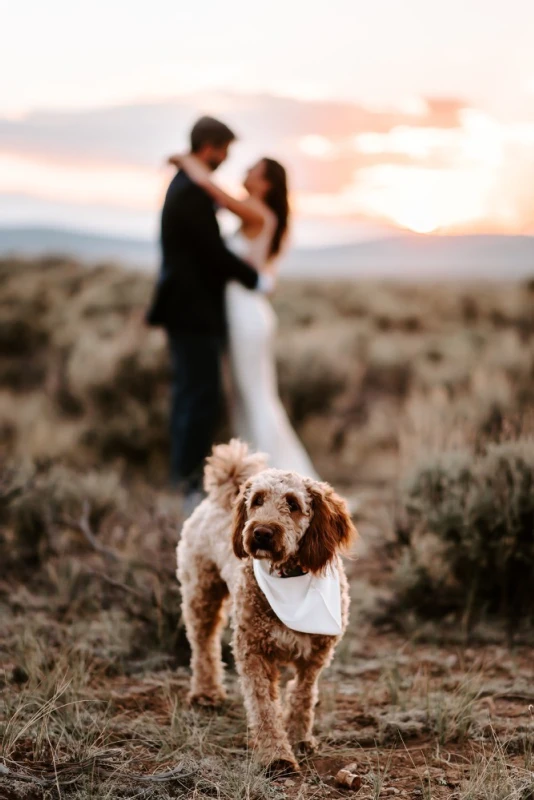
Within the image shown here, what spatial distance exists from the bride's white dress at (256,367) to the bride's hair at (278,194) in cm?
20

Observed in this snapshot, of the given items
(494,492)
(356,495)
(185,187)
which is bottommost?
(356,495)

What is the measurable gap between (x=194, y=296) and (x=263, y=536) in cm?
442

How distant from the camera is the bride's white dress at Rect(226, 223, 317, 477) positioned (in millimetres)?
9062

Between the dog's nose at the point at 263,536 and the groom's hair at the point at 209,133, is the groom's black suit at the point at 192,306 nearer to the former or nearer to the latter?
the groom's hair at the point at 209,133

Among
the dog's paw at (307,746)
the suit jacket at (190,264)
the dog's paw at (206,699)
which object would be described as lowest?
the dog's paw at (206,699)

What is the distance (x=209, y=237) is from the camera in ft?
24.1

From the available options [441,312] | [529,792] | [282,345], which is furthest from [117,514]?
[441,312]

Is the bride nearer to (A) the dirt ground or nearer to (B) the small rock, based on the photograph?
(A) the dirt ground

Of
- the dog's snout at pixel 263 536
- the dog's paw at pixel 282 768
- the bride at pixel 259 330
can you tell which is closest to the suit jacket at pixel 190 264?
the bride at pixel 259 330

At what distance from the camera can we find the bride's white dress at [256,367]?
9.06 meters

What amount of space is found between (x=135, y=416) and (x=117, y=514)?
5155 mm

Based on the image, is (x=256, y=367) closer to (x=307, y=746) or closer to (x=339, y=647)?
(x=339, y=647)

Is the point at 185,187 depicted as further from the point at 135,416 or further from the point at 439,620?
the point at 135,416

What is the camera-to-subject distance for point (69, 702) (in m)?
3.96
